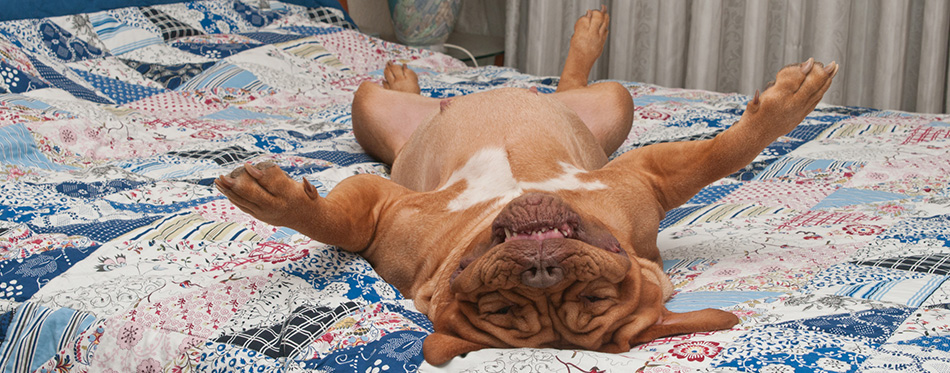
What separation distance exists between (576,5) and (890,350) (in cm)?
391

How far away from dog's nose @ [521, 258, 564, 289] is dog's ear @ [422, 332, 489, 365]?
0.12 metres

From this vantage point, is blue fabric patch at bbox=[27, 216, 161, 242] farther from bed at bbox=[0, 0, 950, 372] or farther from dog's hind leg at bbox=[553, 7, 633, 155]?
dog's hind leg at bbox=[553, 7, 633, 155]

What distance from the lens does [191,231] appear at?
146 cm

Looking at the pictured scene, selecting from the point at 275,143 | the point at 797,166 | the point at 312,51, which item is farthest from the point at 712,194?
the point at 312,51

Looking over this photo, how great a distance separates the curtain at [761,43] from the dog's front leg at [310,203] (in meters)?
3.00

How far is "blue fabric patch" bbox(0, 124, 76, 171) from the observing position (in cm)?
194

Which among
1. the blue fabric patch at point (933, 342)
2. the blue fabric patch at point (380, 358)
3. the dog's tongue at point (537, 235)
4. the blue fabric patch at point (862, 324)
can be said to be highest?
the dog's tongue at point (537, 235)

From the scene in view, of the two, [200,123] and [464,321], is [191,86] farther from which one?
[464,321]

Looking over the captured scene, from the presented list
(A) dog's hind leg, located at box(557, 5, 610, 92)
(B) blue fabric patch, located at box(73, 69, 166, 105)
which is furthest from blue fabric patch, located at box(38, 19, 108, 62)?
(A) dog's hind leg, located at box(557, 5, 610, 92)

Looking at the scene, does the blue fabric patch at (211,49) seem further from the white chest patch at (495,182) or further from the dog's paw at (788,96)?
the dog's paw at (788,96)

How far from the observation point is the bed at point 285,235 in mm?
1026

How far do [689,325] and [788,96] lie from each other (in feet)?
1.84

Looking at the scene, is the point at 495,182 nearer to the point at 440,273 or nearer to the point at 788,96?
the point at 440,273

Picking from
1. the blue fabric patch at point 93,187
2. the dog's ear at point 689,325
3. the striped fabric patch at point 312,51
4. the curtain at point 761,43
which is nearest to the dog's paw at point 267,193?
the dog's ear at point 689,325
